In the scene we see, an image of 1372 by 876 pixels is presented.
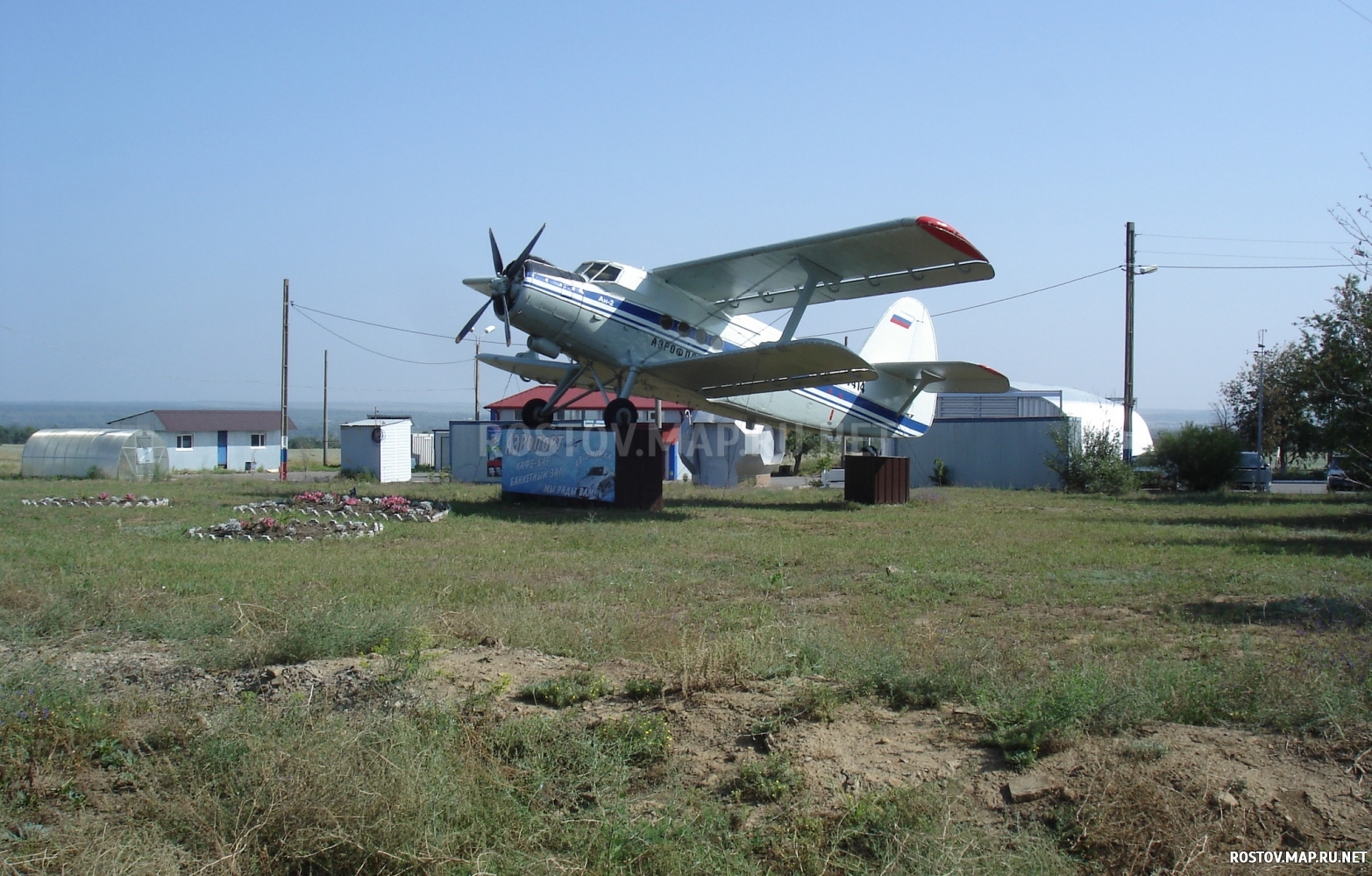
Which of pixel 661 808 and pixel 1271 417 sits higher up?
pixel 1271 417

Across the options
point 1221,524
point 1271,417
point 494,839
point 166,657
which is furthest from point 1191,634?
point 1271,417

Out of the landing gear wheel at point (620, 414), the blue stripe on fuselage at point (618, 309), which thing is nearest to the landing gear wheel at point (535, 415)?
the landing gear wheel at point (620, 414)

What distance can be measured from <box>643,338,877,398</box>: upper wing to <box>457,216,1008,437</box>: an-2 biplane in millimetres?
37

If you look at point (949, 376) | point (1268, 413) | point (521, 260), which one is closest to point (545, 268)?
point (521, 260)

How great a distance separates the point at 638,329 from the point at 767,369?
2.96 meters

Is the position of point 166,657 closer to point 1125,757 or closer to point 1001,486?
point 1125,757

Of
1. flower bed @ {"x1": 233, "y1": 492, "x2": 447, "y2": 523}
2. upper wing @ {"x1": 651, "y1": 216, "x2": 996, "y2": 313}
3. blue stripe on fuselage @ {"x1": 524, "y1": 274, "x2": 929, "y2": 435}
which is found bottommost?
flower bed @ {"x1": 233, "y1": 492, "x2": 447, "y2": 523}

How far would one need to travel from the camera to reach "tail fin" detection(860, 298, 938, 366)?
24.4 metres

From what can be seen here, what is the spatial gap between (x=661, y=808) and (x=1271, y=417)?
55.9 m

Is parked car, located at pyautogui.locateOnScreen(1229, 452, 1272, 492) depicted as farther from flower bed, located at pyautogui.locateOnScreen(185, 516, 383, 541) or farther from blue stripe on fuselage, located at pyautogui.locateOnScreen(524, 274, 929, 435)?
flower bed, located at pyautogui.locateOnScreen(185, 516, 383, 541)

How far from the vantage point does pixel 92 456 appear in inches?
1364

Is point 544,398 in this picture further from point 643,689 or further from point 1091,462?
point 643,689

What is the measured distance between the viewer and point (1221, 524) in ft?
58.7

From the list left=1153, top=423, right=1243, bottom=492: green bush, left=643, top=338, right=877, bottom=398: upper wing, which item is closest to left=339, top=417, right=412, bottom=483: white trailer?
left=643, top=338, right=877, bottom=398: upper wing
